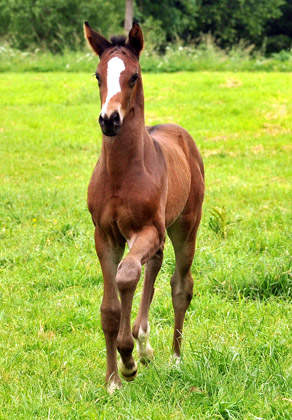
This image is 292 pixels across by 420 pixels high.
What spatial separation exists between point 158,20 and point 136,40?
34041 millimetres

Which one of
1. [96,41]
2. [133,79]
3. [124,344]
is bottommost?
[124,344]

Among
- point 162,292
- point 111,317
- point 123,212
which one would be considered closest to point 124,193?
point 123,212

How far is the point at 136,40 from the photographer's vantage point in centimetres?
386

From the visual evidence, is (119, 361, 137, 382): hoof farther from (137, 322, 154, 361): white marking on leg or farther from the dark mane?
the dark mane

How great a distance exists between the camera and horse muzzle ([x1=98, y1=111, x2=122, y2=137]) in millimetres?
3369

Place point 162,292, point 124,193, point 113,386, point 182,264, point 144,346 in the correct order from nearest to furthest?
point 124,193, point 113,386, point 144,346, point 182,264, point 162,292

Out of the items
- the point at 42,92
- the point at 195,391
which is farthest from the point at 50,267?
the point at 42,92

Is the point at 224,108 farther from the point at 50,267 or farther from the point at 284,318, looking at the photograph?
the point at 284,318

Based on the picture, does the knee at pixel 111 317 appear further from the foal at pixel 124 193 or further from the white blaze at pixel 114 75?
the white blaze at pixel 114 75

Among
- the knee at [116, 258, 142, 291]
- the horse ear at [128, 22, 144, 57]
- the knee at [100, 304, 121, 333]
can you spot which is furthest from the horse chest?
the horse ear at [128, 22, 144, 57]

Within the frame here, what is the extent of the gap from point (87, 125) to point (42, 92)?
307cm

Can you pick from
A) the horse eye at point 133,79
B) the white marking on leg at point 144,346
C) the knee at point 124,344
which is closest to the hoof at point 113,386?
the knee at point 124,344

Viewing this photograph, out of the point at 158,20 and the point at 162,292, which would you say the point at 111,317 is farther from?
the point at 158,20

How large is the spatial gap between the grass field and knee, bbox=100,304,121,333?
1.09 ft
